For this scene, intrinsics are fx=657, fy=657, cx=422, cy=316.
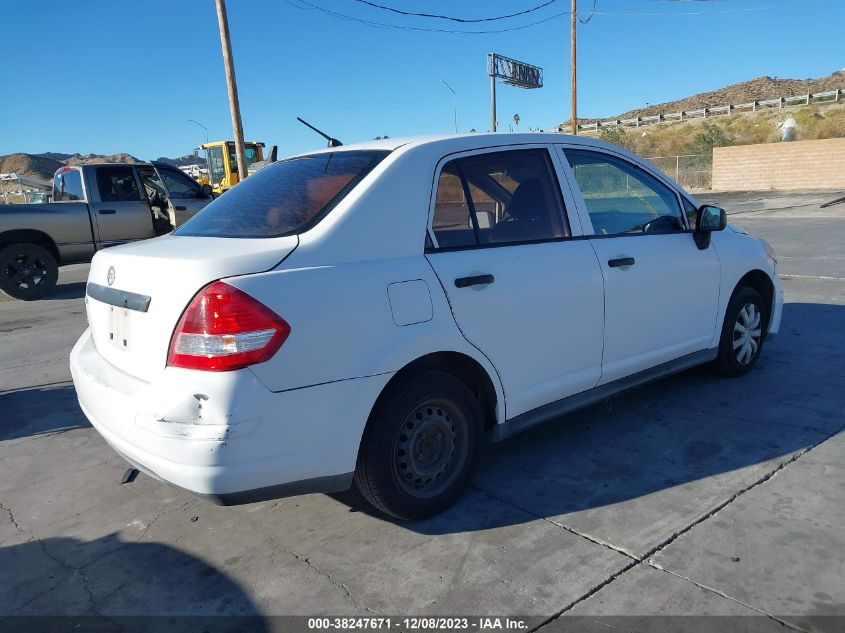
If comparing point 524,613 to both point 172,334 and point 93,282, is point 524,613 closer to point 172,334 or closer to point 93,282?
point 172,334

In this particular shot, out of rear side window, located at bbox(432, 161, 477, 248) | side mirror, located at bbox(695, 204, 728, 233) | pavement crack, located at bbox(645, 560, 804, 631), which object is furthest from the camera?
side mirror, located at bbox(695, 204, 728, 233)

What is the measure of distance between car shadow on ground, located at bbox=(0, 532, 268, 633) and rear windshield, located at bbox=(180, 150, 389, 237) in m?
1.49

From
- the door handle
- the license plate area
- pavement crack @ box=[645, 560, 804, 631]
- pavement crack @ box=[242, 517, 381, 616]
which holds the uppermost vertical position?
the door handle

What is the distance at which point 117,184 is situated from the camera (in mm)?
11414

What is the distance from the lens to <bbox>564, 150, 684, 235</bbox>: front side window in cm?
384

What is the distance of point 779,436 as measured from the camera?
385 centimetres

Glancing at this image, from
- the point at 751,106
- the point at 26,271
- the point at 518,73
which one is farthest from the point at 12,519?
the point at 751,106

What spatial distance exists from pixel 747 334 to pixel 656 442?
5.16 feet

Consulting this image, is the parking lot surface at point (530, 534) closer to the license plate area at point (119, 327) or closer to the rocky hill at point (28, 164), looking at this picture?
the license plate area at point (119, 327)

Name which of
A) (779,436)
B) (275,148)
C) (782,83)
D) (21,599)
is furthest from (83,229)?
(782,83)

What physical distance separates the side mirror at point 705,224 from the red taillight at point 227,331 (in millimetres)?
2990

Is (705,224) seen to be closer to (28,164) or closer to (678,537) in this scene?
(678,537)

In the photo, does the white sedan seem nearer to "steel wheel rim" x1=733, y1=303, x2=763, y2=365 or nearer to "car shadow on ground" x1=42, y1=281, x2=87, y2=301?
"steel wheel rim" x1=733, y1=303, x2=763, y2=365

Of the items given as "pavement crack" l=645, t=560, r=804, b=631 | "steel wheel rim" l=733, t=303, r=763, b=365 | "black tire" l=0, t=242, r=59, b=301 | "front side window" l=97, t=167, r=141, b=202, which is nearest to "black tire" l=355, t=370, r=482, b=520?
"pavement crack" l=645, t=560, r=804, b=631
